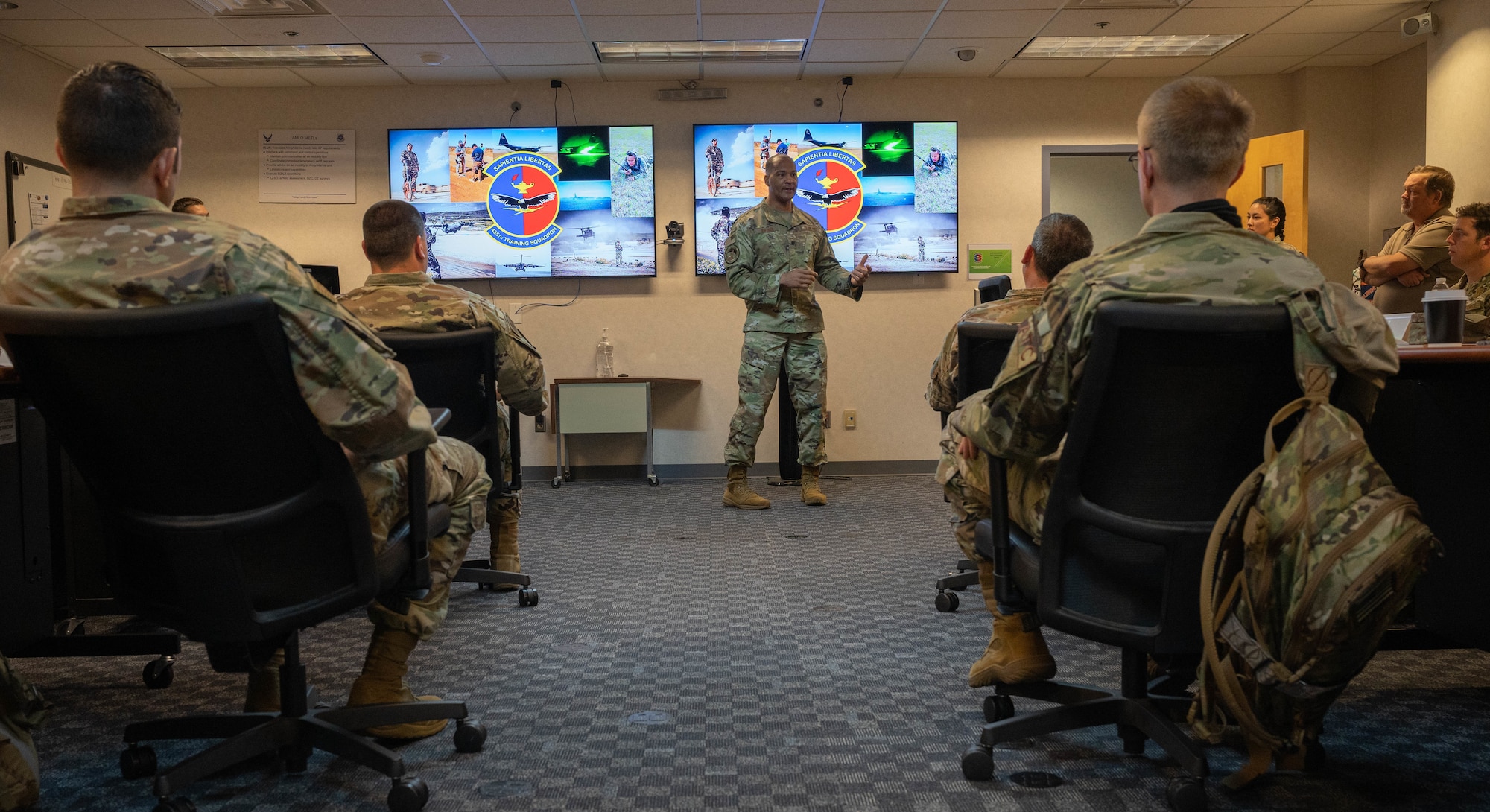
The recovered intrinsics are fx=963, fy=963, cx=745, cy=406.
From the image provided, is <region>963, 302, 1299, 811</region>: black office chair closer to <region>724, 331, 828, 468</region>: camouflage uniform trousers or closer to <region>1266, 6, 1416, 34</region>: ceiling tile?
<region>724, 331, 828, 468</region>: camouflage uniform trousers

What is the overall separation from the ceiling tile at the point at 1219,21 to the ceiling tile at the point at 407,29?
372cm

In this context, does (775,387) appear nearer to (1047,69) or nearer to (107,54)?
(1047,69)

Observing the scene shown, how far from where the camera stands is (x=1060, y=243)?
2488 mm

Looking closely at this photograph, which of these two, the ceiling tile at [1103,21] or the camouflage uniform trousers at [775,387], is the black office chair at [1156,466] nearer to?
the camouflage uniform trousers at [775,387]

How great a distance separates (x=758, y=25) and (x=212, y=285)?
4.19 metres

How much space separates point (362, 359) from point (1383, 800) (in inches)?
68.6

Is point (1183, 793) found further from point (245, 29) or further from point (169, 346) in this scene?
point (245, 29)

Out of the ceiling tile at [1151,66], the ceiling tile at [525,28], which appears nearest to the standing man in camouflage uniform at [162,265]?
the ceiling tile at [525,28]

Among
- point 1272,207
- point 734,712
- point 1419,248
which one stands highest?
point 1272,207

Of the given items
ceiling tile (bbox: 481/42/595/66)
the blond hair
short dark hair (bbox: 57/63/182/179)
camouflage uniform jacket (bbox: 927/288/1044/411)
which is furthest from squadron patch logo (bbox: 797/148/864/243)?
short dark hair (bbox: 57/63/182/179)

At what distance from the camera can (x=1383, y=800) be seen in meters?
1.56

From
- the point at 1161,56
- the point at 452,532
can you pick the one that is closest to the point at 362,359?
the point at 452,532

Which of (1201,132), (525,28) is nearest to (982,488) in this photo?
(1201,132)

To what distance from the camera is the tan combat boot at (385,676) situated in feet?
5.88
